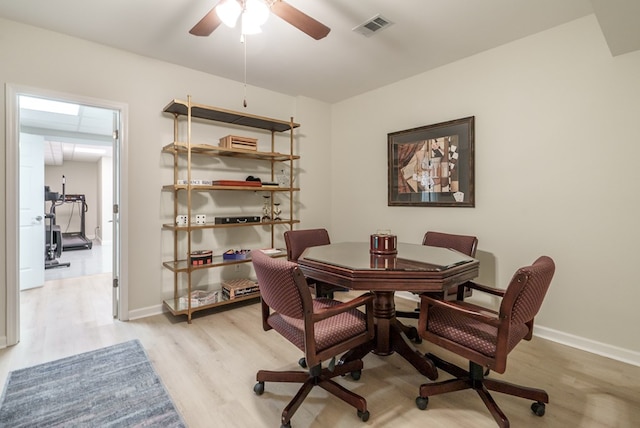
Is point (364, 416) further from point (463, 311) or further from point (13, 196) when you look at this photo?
point (13, 196)

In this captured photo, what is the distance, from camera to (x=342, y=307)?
1.56m

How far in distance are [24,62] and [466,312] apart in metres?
3.62

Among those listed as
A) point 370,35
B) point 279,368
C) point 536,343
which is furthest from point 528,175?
point 279,368

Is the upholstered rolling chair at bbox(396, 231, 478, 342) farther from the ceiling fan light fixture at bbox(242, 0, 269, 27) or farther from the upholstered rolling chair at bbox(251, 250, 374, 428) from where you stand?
the ceiling fan light fixture at bbox(242, 0, 269, 27)

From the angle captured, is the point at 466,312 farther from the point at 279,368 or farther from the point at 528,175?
the point at 528,175

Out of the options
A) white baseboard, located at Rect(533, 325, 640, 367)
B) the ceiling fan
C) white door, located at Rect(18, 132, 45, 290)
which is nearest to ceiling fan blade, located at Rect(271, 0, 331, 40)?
the ceiling fan

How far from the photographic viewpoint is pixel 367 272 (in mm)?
1709

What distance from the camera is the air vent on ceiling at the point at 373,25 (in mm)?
2402

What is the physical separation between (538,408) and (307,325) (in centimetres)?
136

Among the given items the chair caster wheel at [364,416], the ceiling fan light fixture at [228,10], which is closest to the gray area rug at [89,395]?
the chair caster wheel at [364,416]

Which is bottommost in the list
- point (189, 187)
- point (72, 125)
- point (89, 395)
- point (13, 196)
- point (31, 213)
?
point (89, 395)

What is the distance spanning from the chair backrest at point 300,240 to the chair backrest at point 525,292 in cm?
186

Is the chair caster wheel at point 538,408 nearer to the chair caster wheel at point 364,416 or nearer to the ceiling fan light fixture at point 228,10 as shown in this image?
the chair caster wheel at point 364,416

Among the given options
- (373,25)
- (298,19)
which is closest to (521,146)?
(373,25)
